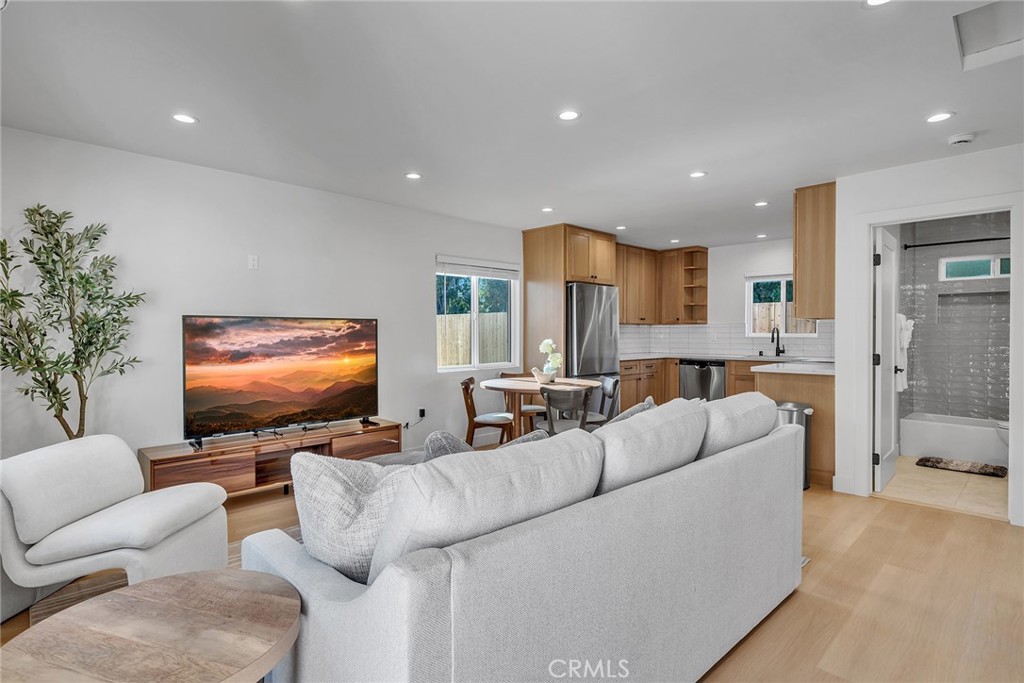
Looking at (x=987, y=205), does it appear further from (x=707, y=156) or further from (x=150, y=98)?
(x=150, y=98)

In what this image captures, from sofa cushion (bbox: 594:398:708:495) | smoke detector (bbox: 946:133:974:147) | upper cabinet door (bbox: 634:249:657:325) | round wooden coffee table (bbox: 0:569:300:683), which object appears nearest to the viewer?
round wooden coffee table (bbox: 0:569:300:683)

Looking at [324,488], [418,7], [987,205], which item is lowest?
[324,488]

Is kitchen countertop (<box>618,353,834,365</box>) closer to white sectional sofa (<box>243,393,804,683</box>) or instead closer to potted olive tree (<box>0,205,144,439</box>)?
white sectional sofa (<box>243,393,804,683</box>)

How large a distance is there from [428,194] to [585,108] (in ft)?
6.91

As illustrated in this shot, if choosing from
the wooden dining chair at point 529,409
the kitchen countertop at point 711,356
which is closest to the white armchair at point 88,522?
the wooden dining chair at point 529,409

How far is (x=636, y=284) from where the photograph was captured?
7547 millimetres

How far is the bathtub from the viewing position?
4.70 m

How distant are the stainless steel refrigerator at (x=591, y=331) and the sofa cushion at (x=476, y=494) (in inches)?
174

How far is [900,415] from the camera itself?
5316 mm

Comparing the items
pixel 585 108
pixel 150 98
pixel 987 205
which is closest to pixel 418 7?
pixel 585 108

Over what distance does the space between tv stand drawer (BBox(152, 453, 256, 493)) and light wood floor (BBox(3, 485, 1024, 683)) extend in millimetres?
241

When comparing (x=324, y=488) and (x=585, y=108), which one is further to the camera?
(x=585, y=108)

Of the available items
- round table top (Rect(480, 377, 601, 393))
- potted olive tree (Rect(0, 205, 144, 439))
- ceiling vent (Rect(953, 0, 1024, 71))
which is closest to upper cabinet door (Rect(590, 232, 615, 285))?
round table top (Rect(480, 377, 601, 393))

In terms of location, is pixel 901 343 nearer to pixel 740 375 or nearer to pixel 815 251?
pixel 815 251
